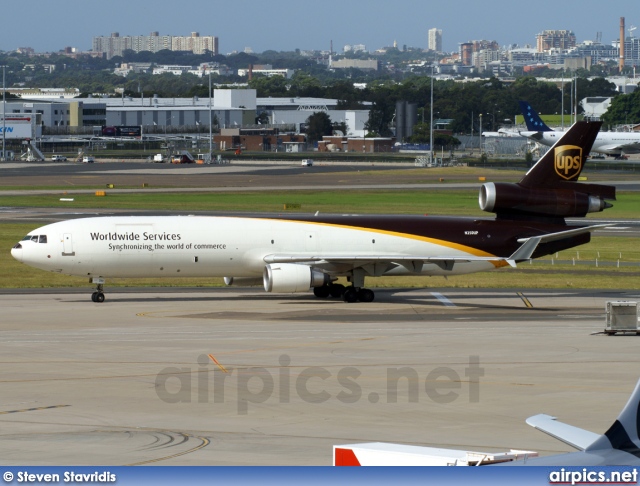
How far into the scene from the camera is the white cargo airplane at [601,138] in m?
176

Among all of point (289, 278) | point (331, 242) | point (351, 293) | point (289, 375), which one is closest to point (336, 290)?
point (351, 293)

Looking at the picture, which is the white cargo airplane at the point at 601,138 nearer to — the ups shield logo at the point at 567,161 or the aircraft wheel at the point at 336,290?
the ups shield logo at the point at 567,161

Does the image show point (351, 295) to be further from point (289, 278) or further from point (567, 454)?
point (567, 454)

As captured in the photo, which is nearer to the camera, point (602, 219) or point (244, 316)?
point (244, 316)

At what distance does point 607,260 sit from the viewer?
71250 mm

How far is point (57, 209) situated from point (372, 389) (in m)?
76.8

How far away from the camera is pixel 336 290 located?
185 feet

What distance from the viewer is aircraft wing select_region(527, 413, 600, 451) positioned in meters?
12.7

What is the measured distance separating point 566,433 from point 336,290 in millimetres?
42932

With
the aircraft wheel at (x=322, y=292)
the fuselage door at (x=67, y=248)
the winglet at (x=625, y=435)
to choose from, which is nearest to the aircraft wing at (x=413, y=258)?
the aircraft wheel at (x=322, y=292)

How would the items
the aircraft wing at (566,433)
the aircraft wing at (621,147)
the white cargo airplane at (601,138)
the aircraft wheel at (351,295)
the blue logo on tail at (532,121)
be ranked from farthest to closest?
1. the aircraft wing at (621,147)
2. the white cargo airplane at (601,138)
3. the blue logo on tail at (532,121)
4. the aircraft wheel at (351,295)
5. the aircraft wing at (566,433)

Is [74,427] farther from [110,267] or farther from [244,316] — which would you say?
[110,267]

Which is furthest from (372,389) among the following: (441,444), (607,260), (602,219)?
(602,219)

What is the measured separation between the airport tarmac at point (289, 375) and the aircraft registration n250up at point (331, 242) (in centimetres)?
173
